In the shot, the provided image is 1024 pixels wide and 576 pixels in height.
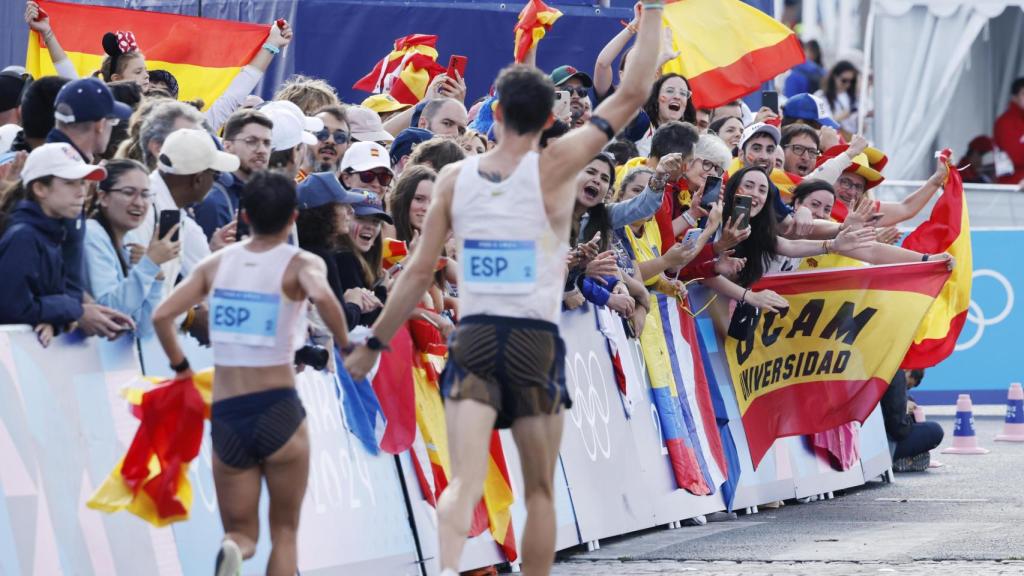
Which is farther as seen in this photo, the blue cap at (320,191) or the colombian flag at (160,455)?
the blue cap at (320,191)

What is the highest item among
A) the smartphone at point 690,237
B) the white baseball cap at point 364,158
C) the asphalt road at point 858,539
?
the white baseball cap at point 364,158

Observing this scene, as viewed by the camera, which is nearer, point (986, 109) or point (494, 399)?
point (494, 399)

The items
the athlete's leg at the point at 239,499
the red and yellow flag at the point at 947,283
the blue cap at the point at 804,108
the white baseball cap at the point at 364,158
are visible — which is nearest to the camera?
the athlete's leg at the point at 239,499

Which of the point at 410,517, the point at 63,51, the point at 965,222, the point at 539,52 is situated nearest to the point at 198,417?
the point at 410,517

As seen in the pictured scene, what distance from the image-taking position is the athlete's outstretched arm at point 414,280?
25.0 ft

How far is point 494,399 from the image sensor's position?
7.48 meters

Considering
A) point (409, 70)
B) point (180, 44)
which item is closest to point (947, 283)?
point (409, 70)

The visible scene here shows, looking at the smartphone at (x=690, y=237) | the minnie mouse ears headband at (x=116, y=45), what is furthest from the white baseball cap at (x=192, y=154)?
the smartphone at (x=690, y=237)

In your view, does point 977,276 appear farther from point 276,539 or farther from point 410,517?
point 276,539

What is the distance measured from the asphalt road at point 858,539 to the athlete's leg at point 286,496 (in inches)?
108

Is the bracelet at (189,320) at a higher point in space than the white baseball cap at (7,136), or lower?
lower

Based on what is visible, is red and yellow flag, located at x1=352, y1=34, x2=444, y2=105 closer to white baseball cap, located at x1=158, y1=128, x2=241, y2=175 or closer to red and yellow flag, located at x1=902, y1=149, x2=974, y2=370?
red and yellow flag, located at x1=902, y1=149, x2=974, y2=370

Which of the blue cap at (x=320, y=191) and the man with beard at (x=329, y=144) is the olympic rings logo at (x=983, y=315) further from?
the blue cap at (x=320, y=191)

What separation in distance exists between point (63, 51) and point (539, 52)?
17.5ft
